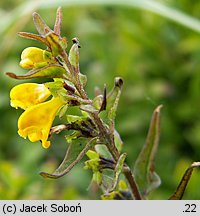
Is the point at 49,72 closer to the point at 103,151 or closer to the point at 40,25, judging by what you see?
the point at 40,25

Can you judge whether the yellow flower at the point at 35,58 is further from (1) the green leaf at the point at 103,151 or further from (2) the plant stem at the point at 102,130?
(1) the green leaf at the point at 103,151

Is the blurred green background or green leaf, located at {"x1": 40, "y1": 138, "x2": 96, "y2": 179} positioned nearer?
green leaf, located at {"x1": 40, "y1": 138, "x2": 96, "y2": 179}

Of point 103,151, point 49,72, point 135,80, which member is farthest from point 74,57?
point 135,80

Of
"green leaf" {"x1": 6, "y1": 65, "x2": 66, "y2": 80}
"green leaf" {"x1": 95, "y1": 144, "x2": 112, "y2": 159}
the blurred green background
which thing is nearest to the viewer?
"green leaf" {"x1": 6, "y1": 65, "x2": 66, "y2": 80}

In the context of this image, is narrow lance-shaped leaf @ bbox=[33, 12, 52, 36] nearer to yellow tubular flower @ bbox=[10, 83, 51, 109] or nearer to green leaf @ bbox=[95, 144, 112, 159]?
yellow tubular flower @ bbox=[10, 83, 51, 109]

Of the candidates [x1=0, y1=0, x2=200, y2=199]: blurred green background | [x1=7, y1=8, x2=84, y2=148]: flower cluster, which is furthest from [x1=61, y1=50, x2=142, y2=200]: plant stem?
Answer: [x1=0, y1=0, x2=200, y2=199]: blurred green background

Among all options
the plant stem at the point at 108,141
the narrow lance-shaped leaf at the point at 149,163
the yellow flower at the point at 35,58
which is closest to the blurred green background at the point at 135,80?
the narrow lance-shaped leaf at the point at 149,163
